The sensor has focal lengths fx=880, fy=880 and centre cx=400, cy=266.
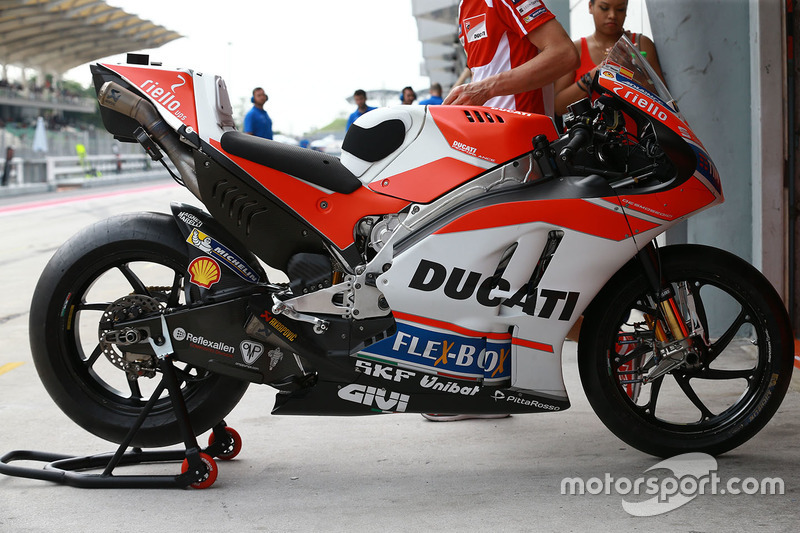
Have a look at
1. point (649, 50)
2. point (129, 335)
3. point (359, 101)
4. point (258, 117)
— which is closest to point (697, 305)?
point (129, 335)

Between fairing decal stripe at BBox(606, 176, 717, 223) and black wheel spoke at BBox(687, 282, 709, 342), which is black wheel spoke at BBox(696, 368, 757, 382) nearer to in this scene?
black wheel spoke at BBox(687, 282, 709, 342)

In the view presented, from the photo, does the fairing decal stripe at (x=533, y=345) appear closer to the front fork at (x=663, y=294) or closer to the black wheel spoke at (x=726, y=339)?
the front fork at (x=663, y=294)

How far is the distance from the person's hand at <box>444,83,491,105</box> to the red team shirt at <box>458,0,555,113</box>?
0.30m

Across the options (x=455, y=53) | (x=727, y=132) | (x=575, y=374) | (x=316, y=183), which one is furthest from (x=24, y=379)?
(x=455, y=53)

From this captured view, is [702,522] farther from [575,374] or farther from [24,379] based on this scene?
[24,379]

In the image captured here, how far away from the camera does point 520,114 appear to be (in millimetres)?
3119

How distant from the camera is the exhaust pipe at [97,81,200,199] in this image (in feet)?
10.4

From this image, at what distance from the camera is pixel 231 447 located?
3.41m

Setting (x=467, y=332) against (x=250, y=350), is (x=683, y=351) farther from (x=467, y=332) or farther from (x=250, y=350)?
(x=250, y=350)

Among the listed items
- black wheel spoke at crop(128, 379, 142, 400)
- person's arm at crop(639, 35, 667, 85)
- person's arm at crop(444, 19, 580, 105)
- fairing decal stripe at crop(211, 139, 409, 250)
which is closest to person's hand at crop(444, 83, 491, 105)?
person's arm at crop(444, 19, 580, 105)

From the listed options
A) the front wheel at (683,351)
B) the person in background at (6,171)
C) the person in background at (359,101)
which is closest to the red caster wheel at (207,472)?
the front wheel at (683,351)

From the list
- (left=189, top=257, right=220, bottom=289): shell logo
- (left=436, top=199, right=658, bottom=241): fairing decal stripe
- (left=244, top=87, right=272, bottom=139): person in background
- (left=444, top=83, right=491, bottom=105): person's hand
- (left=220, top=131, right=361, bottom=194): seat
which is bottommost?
(left=189, top=257, right=220, bottom=289): shell logo

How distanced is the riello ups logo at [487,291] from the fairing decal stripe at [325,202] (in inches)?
10.1

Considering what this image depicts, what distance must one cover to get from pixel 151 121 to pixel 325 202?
2.34 ft
